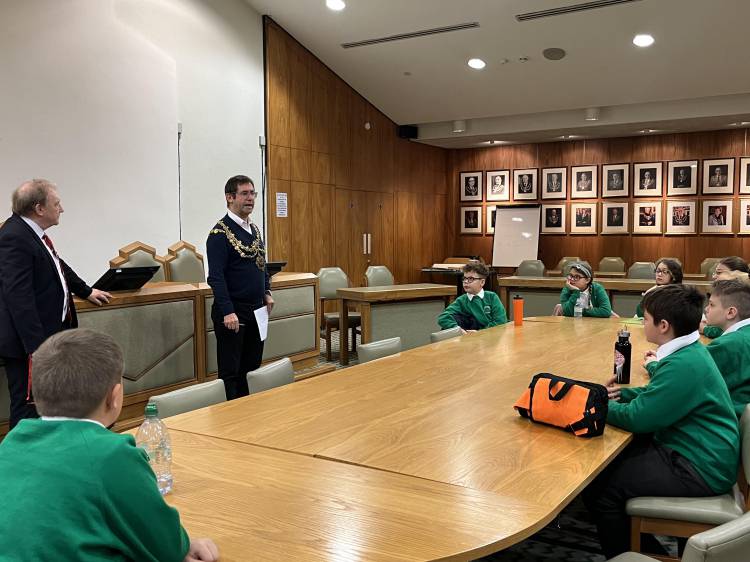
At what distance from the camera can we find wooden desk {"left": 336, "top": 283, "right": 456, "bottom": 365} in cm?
629

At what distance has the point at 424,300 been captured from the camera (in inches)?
268

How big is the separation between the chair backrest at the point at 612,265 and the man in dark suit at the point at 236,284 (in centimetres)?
799

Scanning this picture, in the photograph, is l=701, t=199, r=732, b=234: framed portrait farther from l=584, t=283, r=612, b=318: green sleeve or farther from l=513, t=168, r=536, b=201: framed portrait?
l=584, t=283, r=612, b=318: green sleeve

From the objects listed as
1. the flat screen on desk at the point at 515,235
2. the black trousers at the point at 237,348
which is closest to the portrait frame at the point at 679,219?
the flat screen on desk at the point at 515,235

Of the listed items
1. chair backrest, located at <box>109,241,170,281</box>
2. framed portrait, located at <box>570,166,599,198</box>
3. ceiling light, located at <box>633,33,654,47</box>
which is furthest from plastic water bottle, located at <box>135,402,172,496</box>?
framed portrait, located at <box>570,166,599,198</box>

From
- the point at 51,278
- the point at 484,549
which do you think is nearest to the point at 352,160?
the point at 51,278

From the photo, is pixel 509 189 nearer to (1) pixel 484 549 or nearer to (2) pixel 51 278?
(2) pixel 51 278

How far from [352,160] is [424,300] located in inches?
168

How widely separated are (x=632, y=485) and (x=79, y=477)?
1864 millimetres

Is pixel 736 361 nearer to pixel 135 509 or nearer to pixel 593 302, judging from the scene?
pixel 135 509

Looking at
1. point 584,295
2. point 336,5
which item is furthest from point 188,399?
point 336,5

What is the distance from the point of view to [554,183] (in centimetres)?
1194

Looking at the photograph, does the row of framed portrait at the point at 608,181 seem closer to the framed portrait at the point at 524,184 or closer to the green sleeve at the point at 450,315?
the framed portrait at the point at 524,184

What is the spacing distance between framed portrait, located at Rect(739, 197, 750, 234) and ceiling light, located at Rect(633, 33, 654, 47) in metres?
3.90
